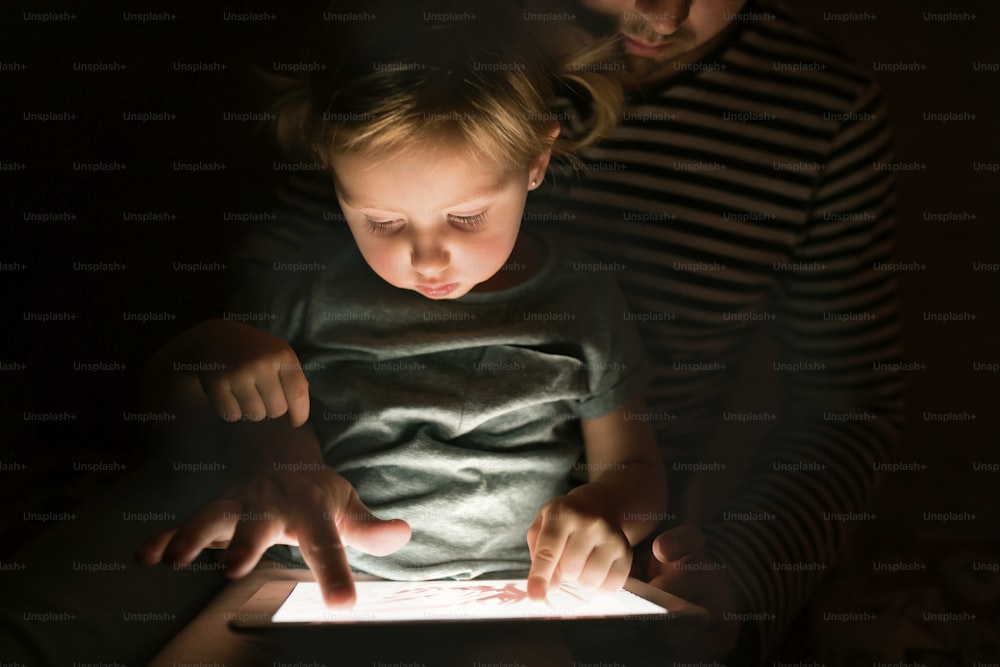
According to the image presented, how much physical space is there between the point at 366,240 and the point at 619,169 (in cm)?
37

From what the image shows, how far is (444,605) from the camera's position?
70 centimetres

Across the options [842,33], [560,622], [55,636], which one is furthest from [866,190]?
[55,636]

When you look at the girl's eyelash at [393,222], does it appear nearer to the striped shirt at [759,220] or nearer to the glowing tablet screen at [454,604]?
the striped shirt at [759,220]

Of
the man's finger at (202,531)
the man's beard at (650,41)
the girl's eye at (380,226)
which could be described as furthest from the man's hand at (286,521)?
the man's beard at (650,41)

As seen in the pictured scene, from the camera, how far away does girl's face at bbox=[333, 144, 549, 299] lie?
0.70 metres

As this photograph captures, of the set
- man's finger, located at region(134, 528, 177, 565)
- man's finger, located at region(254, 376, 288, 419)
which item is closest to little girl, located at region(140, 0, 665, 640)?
man's finger, located at region(254, 376, 288, 419)

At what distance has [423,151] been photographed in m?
0.69

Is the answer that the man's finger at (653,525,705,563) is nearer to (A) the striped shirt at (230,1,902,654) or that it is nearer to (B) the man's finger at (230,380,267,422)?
(A) the striped shirt at (230,1,902,654)

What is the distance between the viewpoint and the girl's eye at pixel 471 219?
73 cm

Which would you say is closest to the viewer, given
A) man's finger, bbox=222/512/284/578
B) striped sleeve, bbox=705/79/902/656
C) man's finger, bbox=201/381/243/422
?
man's finger, bbox=222/512/284/578

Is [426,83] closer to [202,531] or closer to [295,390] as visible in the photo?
[295,390]

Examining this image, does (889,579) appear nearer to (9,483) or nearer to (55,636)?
(55,636)

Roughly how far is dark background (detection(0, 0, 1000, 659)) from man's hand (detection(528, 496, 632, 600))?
44 centimetres

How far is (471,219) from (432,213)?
1.7 inches
